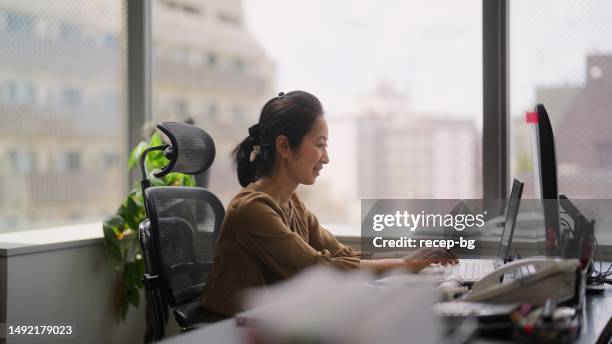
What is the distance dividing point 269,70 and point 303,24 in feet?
0.97

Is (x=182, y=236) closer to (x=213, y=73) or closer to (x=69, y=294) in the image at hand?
(x=69, y=294)

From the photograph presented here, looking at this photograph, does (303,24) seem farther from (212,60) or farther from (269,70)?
(212,60)

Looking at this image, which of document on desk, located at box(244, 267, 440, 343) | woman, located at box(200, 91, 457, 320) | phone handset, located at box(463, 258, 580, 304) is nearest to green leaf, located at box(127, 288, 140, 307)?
woman, located at box(200, 91, 457, 320)

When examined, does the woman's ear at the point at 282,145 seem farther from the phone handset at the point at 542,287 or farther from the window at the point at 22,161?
the window at the point at 22,161

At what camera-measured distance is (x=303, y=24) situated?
10.9 ft

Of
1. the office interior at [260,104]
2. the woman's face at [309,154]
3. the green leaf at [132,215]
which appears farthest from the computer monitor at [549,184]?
the green leaf at [132,215]

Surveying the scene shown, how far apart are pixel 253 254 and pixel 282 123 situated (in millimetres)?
418

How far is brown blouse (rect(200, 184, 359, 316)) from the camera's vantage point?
180cm

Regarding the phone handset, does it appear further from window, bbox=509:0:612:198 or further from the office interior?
window, bbox=509:0:612:198

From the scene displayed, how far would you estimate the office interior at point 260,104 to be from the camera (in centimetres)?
281

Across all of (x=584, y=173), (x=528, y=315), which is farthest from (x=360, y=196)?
(x=528, y=315)

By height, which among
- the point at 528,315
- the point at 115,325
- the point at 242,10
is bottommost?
the point at 115,325

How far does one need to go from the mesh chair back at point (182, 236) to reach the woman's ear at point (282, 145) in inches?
15.7

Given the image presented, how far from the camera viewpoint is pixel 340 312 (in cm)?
73
